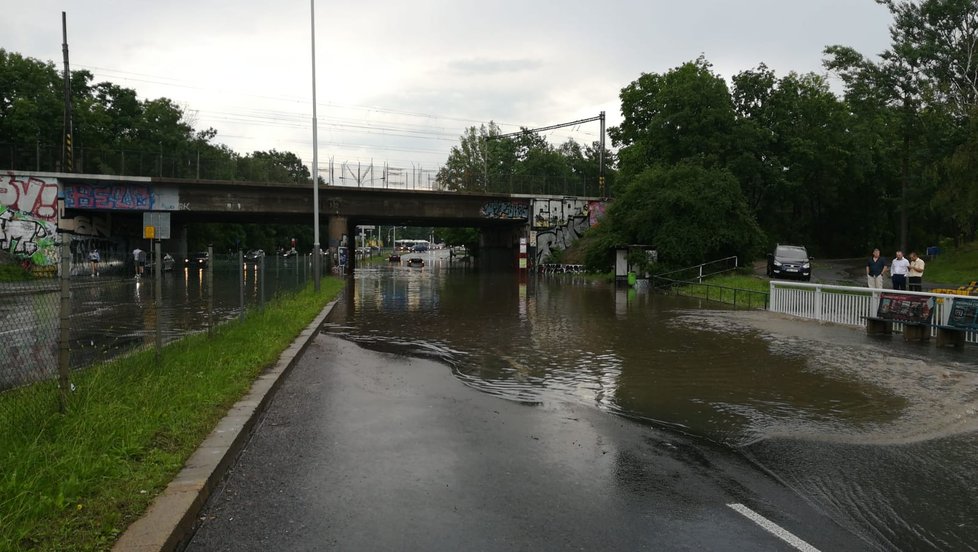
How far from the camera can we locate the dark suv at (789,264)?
1248 inches

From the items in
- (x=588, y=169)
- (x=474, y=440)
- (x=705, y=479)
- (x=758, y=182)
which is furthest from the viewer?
(x=588, y=169)

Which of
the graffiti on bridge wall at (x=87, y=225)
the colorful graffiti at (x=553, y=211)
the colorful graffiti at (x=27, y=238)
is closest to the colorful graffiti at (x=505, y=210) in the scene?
the colorful graffiti at (x=553, y=211)

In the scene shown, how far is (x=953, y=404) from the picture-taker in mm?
8227

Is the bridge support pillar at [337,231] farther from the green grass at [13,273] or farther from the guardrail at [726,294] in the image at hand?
the guardrail at [726,294]

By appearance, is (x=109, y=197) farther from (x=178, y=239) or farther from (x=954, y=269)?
(x=954, y=269)

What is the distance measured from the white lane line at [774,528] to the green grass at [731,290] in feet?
60.3

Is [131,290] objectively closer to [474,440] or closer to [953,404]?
[474,440]

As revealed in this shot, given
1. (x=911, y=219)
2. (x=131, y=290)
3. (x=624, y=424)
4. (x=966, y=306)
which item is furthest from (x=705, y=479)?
(x=911, y=219)

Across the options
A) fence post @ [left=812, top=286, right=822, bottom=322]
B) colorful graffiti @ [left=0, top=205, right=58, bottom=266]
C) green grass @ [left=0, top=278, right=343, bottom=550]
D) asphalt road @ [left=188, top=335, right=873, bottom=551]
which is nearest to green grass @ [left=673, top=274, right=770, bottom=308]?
fence post @ [left=812, top=286, right=822, bottom=322]

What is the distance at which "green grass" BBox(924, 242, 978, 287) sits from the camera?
34.0m

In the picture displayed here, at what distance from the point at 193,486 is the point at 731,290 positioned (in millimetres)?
24016

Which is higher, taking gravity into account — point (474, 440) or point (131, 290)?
point (131, 290)

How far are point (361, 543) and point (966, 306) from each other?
12.8 m

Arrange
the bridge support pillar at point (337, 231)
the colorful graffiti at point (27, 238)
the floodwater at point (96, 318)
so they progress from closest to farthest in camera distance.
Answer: the floodwater at point (96, 318) → the colorful graffiti at point (27, 238) → the bridge support pillar at point (337, 231)
